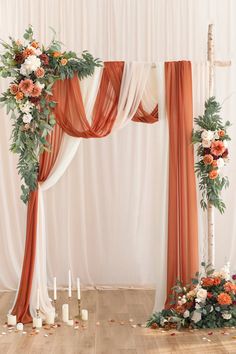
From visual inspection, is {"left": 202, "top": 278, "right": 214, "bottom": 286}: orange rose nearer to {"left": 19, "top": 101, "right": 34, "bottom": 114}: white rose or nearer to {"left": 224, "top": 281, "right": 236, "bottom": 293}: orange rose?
{"left": 224, "top": 281, "right": 236, "bottom": 293}: orange rose

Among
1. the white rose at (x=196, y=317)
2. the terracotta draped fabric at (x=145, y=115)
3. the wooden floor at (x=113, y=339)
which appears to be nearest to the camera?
the wooden floor at (x=113, y=339)

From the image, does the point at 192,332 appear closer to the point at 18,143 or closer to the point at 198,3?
the point at 18,143

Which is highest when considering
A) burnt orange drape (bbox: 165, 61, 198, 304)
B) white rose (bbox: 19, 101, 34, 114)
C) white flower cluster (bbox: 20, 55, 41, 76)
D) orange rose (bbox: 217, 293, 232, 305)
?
white flower cluster (bbox: 20, 55, 41, 76)

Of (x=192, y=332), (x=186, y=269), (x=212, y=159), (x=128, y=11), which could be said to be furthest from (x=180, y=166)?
(x=128, y=11)

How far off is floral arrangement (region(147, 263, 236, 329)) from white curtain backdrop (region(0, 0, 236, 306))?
162cm

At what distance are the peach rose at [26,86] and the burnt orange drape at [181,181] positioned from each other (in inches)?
42.1

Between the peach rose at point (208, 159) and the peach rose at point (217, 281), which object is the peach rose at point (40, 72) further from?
A: the peach rose at point (217, 281)

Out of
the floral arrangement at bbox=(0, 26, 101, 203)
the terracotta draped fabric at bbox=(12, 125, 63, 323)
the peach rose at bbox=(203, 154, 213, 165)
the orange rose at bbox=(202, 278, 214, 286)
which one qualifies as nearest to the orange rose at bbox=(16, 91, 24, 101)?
the floral arrangement at bbox=(0, 26, 101, 203)

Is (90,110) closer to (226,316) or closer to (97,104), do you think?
(97,104)

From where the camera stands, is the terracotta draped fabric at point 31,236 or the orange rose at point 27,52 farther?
the terracotta draped fabric at point 31,236

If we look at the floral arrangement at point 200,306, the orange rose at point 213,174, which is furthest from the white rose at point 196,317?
the orange rose at point 213,174

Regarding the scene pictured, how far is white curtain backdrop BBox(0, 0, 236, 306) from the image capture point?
679 cm

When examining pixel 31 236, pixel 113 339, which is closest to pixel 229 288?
pixel 113 339

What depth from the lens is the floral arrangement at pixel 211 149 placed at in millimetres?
5164
